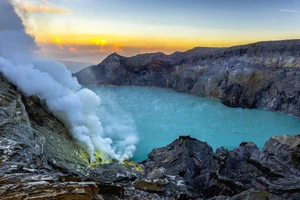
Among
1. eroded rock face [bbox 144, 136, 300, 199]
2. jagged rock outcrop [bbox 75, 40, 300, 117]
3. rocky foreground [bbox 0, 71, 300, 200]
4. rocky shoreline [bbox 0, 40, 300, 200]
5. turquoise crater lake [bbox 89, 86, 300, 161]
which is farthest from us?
jagged rock outcrop [bbox 75, 40, 300, 117]

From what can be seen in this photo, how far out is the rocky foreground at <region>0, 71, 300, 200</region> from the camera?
748cm

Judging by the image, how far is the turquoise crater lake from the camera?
33094mm

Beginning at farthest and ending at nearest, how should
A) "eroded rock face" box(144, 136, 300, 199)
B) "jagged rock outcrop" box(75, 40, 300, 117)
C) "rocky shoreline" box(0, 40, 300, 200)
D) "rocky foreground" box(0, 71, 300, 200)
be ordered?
"jagged rock outcrop" box(75, 40, 300, 117)
"eroded rock face" box(144, 136, 300, 199)
"rocky shoreline" box(0, 40, 300, 200)
"rocky foreground" box(0, 71, 300, 200)

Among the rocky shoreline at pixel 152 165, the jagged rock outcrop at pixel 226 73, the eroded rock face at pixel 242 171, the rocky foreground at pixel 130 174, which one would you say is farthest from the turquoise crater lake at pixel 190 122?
the rocky foreground at pixel 130 174

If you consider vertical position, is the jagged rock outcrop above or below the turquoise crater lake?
above

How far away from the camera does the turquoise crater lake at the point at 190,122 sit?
33094mm

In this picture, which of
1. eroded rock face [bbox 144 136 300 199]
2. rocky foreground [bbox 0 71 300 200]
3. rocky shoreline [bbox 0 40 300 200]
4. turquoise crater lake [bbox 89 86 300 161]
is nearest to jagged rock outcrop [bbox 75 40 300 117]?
rocky shoreline [bbox 0 40 300 200]

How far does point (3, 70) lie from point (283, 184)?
21.1m

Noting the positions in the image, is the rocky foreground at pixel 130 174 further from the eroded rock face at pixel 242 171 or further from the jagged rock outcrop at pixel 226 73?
the jagged rock outcrop at pixel 226 73

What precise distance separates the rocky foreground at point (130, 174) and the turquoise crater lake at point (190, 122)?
30.6ft

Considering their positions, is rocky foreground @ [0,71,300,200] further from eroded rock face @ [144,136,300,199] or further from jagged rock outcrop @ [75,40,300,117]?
jagged rock outcrop @ [75,40,300,117]

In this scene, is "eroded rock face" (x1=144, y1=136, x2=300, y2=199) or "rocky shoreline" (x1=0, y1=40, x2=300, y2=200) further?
"eroded rock face" (x1=144, y1=136, x2=300, y2=199)

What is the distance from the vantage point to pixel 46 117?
21516 mm

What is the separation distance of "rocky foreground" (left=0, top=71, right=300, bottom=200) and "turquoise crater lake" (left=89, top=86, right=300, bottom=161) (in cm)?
933
